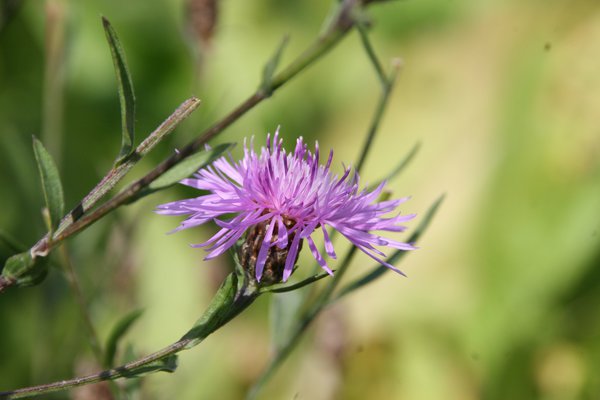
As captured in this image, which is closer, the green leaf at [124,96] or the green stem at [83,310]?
the green leaf at [124,96]

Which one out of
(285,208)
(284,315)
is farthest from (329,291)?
(285,208)

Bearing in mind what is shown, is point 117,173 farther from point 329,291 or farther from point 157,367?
point 329,291

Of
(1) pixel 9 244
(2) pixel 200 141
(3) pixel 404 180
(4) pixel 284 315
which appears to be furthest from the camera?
(3) pixel 404 180

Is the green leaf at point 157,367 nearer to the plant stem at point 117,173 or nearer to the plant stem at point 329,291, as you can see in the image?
the plant stem at point 117,173

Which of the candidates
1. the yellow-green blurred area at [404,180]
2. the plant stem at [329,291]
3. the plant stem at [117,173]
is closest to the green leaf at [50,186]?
the plant stem at [117,173]

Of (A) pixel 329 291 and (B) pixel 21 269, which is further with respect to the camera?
(A) pixel 329 291
